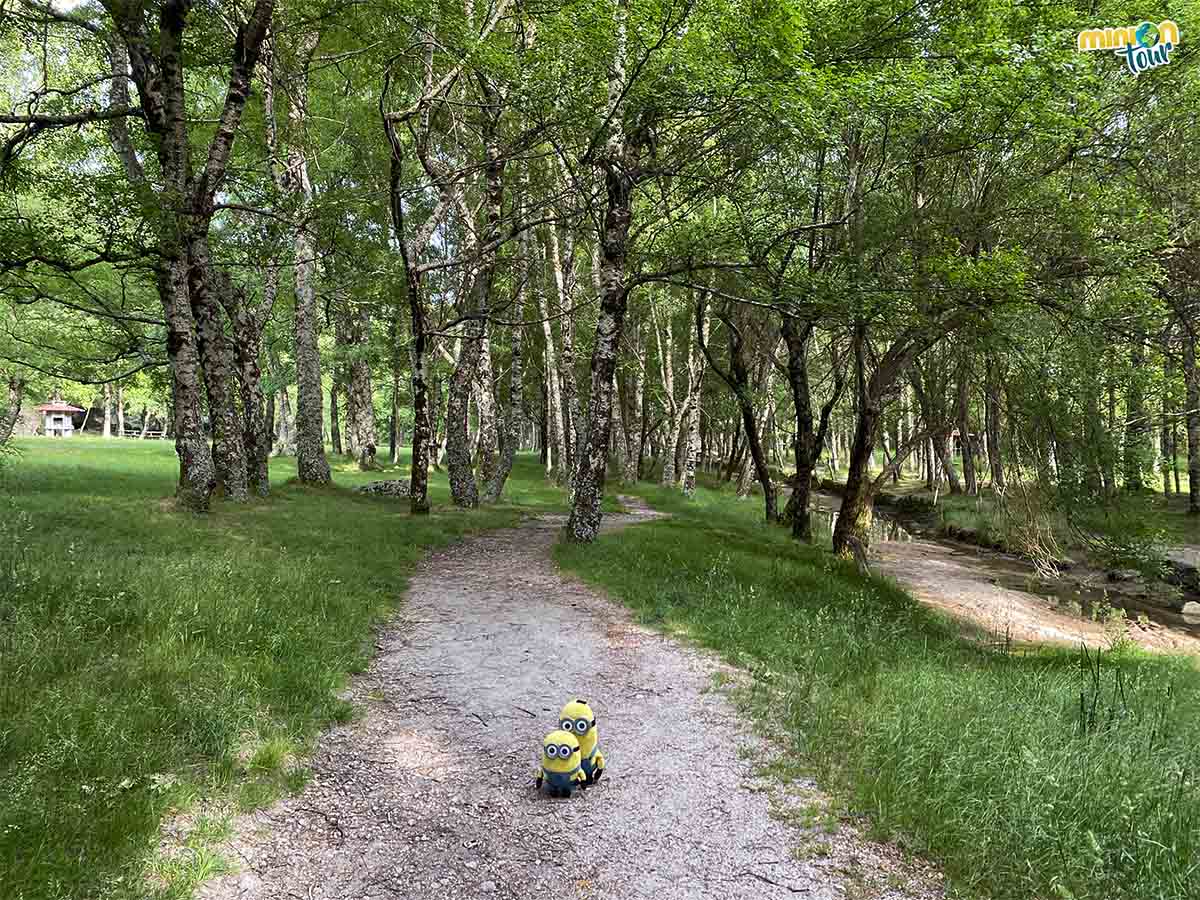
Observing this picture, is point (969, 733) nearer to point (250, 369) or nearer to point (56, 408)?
point (250, 369)

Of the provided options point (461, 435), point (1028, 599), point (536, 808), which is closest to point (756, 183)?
point (461, 435)

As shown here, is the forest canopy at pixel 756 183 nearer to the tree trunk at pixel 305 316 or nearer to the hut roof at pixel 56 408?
the tree trunk at pixel 305 316

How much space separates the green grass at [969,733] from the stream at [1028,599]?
270cm

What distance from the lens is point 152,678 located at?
17.6 feet

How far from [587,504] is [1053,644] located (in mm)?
10219

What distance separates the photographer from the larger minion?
487 cm

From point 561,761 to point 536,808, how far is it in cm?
39

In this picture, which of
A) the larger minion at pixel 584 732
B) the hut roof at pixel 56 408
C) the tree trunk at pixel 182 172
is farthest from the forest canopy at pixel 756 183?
the hut roof at pixel 56 408

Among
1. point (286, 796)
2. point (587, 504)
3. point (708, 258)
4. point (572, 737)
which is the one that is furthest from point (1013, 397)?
point (286, 796)

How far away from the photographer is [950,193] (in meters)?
14.7

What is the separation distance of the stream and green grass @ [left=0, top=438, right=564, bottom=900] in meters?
11.8

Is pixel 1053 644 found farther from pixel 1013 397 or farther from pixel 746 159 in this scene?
pixel 746 159

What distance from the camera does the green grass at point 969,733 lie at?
12.9 feet

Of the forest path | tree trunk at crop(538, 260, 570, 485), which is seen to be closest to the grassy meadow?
the forest path
